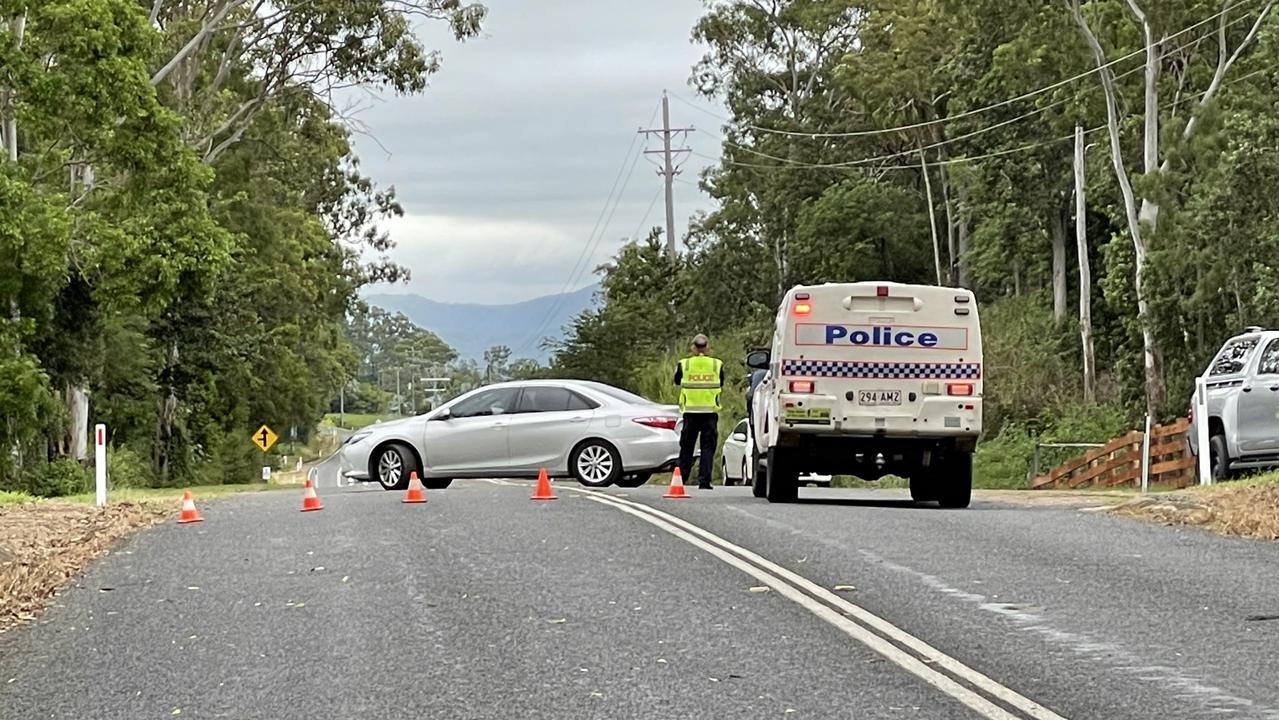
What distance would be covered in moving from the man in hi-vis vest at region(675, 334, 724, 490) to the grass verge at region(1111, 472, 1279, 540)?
202 inches

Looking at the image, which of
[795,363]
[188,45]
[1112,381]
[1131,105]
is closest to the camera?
[795,363]

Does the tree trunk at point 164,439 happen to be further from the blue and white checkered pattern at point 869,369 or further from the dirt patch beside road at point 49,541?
the blue and white checkered pattern at point 869,369

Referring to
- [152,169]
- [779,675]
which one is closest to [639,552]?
[779,675]

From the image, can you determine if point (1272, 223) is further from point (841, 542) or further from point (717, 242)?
point (717, 242)

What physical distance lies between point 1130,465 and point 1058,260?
70.2 feet

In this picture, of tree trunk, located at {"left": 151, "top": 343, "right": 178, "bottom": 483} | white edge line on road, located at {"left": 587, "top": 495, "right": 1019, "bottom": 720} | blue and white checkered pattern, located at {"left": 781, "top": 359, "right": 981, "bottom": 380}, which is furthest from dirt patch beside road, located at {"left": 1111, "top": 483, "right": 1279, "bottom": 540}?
tree trunk, located at {"left": 151, "top": 343, "right": 178, "bottom": 483}

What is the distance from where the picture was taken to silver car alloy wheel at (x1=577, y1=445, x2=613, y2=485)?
22.2 meters

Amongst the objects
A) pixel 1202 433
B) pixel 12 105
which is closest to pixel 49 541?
pixel 1202 433

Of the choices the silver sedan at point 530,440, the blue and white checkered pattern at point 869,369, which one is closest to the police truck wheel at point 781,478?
the blue and white checkered pattern at point 869,369

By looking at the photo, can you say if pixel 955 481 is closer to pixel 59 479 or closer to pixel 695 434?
pixel 695 434

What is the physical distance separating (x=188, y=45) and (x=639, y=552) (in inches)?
1021

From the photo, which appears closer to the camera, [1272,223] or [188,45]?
[1272,223]

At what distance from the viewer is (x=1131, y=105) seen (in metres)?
41.1

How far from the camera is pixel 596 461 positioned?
22.2m
